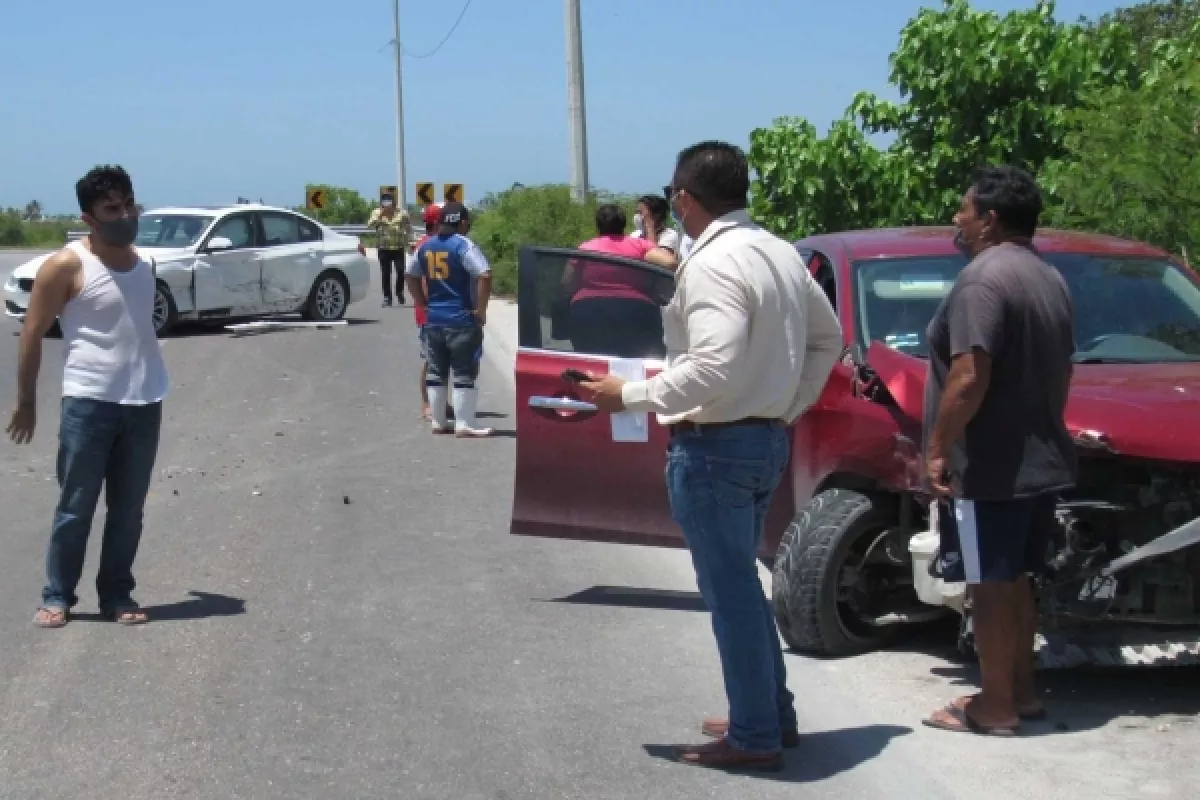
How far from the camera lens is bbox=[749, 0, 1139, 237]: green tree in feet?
43.2

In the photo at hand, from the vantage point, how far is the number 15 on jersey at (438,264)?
12469 mm

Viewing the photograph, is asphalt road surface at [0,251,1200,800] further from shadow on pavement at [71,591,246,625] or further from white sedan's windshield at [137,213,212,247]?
white sedan's windshield at [137,213,212,247]

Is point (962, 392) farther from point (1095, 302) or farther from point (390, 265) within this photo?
point (390, 265)

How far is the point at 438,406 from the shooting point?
13039 mm

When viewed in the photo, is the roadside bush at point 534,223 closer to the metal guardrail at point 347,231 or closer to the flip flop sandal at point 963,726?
the metal guardrail at point 347,231

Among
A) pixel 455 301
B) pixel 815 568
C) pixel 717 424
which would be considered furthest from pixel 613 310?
pixel 455 301

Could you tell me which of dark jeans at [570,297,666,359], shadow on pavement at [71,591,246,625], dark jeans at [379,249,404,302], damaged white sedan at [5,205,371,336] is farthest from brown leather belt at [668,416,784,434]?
dark jeans at [379,249,404,302]

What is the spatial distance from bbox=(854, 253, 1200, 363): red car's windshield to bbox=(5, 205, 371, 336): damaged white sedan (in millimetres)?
14194

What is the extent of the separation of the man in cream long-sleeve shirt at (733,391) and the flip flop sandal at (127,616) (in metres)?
3.02

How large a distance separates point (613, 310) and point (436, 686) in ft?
6.14

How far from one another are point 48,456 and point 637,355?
21.2 ft

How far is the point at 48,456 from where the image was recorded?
477 inches

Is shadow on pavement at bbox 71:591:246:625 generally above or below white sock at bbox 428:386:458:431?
below

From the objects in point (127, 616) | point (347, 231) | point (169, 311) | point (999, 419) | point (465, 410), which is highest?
point (347, 231)
